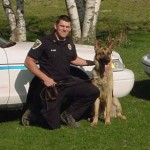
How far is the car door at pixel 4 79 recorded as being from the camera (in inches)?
254

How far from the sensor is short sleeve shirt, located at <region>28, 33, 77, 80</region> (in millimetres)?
6457

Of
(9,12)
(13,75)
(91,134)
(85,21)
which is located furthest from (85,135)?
(9,12)

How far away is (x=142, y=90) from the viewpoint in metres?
9.16

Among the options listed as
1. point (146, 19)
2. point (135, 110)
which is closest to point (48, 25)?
point (146, 19)

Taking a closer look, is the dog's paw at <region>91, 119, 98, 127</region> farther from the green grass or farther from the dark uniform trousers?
the dark uniform trousers

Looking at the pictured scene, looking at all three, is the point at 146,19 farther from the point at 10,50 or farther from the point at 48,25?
the point at 10,50

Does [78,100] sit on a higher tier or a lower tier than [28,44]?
lower

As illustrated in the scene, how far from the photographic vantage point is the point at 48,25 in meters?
20.9

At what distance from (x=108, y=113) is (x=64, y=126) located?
1.98ft

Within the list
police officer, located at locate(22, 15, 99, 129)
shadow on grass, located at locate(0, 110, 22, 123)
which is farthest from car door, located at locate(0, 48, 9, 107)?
shadow on grass, located at locate(0, 110, 22, 123)

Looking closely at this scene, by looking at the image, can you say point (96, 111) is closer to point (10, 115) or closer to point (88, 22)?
point (10, 115)

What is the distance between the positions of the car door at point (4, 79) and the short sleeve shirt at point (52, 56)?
35 centimetres

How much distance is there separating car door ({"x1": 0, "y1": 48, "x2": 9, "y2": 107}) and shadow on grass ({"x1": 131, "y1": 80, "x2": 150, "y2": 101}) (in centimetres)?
→ 284

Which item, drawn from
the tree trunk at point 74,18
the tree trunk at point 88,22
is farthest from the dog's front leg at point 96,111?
the tree trunk at point 88,22
